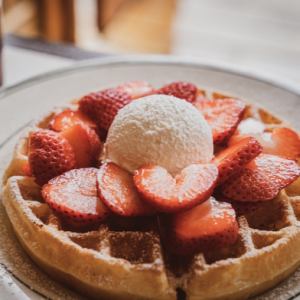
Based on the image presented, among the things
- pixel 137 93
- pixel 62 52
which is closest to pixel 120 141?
pixel 137 93

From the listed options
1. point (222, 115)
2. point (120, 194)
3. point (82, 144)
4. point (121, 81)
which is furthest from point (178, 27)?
point (120, 194)

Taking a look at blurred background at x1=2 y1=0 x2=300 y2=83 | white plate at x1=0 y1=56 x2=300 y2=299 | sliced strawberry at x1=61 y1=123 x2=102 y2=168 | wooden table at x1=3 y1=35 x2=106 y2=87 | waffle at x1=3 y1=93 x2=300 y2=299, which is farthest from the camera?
blurred background at x1=2 y1=0 x2=300 y2=83

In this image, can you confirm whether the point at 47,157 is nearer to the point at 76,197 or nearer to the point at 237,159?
the point at 76,197

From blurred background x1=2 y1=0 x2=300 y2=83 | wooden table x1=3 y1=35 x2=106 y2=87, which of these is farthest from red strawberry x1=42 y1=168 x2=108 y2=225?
blurred background x1=2 y1=0 x2=300 y2=83

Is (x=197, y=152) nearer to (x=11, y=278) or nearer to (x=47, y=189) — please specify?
(x=47, y=189)

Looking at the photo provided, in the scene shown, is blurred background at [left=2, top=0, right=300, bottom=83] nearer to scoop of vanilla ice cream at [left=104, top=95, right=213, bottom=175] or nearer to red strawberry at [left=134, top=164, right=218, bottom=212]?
scoop of vanilla ice cream at [left=104, top=95, right=213, bottom=175]

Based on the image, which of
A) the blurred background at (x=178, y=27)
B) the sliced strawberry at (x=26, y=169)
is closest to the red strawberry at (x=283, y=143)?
the sliced strawberry at (x=26, y=169)
